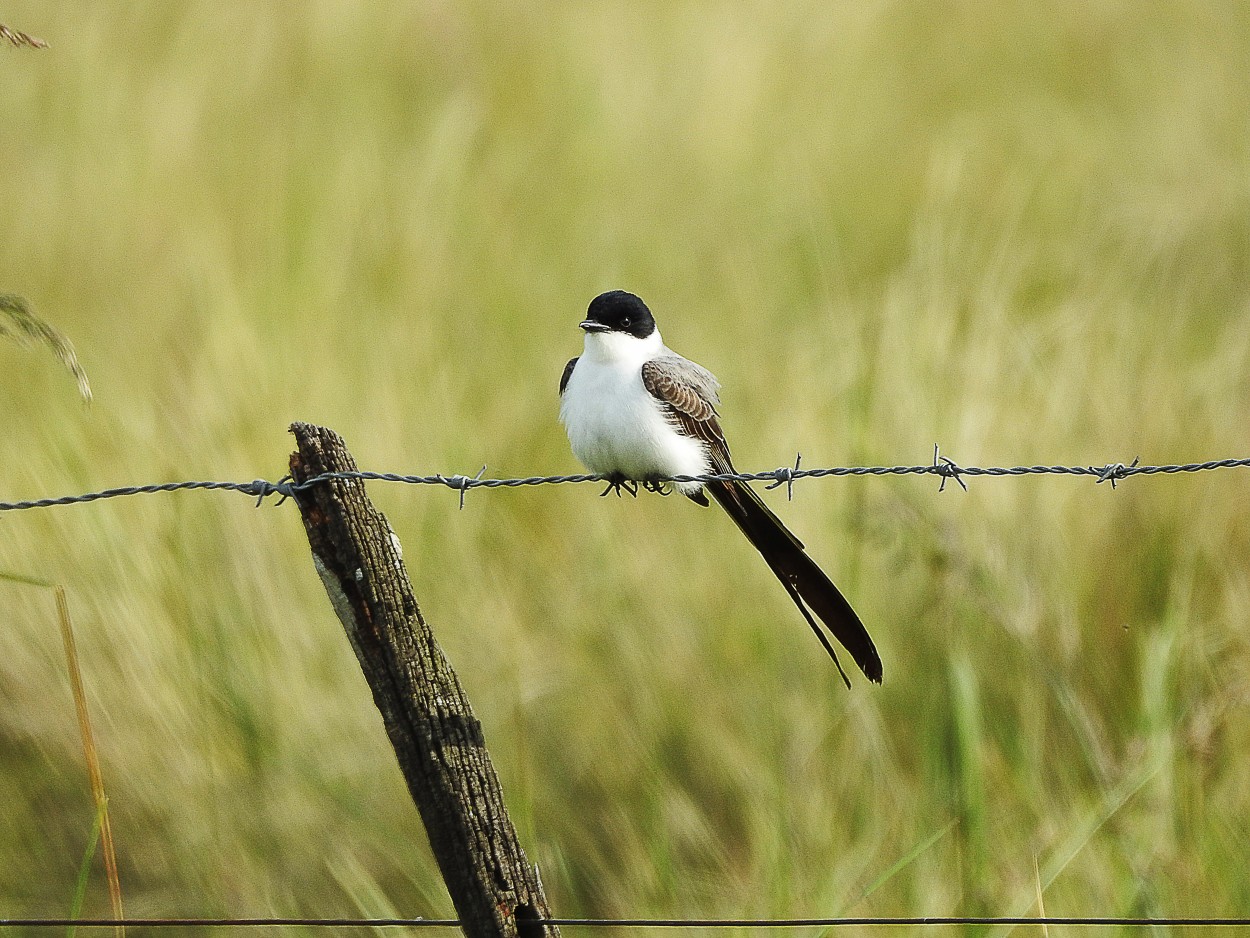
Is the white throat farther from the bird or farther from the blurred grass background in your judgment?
the blurred grass background

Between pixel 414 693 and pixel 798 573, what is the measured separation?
5.24 ft

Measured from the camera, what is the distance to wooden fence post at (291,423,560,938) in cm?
229

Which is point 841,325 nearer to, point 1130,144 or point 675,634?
point 675,634

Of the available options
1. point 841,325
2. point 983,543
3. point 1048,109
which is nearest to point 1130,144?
point 1048,109

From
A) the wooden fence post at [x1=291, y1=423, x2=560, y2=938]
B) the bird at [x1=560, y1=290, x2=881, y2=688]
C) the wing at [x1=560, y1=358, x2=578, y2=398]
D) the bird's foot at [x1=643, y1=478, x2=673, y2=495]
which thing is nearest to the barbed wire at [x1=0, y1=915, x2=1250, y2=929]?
the wooden fence post at [x1=291, y1=423, x2=560, y2=938]

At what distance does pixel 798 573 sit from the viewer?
12.1 feet

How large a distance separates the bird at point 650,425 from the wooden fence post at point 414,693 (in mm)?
1425

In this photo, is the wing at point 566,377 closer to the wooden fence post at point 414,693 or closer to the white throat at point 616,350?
the white throat at point 616,350

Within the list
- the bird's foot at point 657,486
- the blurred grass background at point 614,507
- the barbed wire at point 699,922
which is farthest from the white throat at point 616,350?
the barbed wire at point 699,922

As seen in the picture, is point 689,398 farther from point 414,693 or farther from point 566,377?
point 414,693

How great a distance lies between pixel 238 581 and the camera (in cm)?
440

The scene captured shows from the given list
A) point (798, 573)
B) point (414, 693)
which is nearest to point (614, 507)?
point (798, 573)

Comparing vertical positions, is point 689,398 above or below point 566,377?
below

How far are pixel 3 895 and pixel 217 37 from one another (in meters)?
5.42
